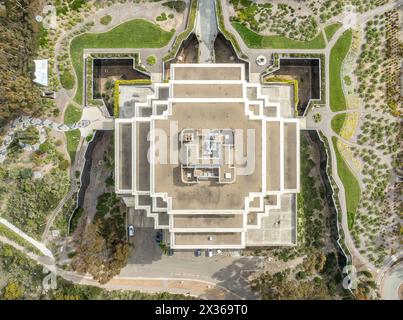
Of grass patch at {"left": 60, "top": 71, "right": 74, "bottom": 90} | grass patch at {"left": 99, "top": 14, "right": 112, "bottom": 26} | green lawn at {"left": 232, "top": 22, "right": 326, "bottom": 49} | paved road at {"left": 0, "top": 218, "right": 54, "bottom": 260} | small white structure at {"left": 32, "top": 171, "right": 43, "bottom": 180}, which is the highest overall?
grass patch at {"left": 99, "top": 14, "right": 112, "bottom": 26}

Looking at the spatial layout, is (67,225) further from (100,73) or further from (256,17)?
(256,17)

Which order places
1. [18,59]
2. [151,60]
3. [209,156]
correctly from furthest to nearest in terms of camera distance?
[151,60]
[18,59]
[209,156]

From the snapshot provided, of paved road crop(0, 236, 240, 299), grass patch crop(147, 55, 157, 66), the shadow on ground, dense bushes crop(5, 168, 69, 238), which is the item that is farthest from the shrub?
paved road crop(0, 236, 240, 299)

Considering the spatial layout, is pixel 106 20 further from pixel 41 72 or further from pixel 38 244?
pixel 38 244

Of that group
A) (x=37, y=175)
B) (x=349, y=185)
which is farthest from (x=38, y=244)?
(x=349, y=185)

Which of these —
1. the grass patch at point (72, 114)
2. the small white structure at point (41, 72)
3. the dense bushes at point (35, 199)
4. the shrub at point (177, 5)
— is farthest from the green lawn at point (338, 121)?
the small white structure at point (41, 72)

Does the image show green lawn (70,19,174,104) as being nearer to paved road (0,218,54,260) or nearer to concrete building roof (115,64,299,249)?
concrete building roof (115,64,299,249)
